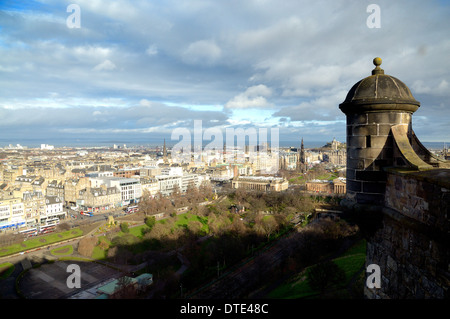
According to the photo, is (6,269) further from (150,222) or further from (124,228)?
(150,222)

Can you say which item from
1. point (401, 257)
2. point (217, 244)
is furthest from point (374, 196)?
point (217, 244)

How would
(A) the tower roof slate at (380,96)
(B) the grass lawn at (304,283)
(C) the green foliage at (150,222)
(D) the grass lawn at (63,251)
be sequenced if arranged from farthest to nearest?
(C) the green foliage at (150,222), (D) the grass lawn at (63,251), (B) the grass lawn at (304,283), (A) the tower roof slate at (380,96)

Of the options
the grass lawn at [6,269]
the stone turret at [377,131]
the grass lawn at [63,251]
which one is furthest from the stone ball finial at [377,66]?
the grass lawn at [63,251]

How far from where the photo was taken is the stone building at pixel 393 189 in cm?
387

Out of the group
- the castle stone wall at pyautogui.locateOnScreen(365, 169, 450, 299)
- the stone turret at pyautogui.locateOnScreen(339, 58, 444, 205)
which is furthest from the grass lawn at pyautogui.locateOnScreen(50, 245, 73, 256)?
the stone turret at pyautogui.locateOnScreen(339, 58, 444, 205)

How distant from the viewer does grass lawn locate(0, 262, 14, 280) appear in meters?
22.4

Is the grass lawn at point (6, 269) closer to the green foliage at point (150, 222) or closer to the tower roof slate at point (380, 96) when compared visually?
the green foliage at point (150, 222)

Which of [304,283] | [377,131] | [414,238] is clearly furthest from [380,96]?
[304,283]

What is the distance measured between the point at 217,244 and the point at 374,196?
21.1 meters

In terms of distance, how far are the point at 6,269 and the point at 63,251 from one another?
178 inches

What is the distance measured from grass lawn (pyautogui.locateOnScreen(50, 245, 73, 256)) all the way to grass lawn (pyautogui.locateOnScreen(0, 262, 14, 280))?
3.23 meters

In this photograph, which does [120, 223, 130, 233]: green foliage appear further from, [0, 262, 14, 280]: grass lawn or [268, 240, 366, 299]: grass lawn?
[268, 240, 366, 299]: grass lawn

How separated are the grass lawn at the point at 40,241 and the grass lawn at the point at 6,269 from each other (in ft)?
7.03
